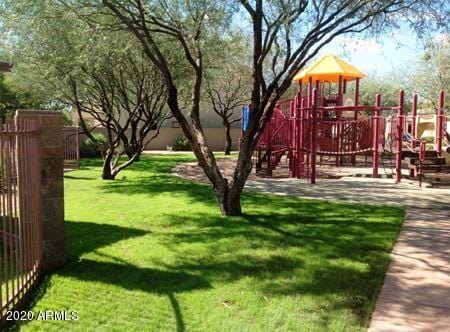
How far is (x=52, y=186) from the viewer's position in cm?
518

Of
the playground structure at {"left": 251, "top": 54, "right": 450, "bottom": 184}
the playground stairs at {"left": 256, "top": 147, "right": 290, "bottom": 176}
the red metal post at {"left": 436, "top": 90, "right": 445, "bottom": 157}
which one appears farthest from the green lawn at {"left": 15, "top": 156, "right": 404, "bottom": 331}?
the red metal post at {"left": 436, "top": 90, "right": 445, "bottom": 157}

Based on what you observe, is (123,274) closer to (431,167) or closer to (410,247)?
(410,247)

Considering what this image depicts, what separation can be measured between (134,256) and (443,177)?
10.3 meters

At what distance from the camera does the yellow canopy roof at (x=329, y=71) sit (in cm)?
1845

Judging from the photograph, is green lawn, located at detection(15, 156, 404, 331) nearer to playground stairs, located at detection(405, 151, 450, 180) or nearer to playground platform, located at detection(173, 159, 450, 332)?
playground platform, located at detection(173, 159, 450, 332)

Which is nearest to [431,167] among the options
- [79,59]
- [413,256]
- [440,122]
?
[440,122]

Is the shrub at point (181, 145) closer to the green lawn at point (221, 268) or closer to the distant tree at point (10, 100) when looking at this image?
the distant tree at point (10, 100)

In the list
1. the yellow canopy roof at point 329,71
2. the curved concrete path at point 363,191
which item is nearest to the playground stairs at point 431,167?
the curved concrete path at point 363,191

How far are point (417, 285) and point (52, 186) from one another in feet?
13.2

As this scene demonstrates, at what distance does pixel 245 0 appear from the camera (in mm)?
7387

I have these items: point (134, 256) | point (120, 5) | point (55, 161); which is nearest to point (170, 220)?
point (134, 256)

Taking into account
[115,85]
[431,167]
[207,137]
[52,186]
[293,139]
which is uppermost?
[115,85]

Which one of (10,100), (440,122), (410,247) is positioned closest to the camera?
(410,247)

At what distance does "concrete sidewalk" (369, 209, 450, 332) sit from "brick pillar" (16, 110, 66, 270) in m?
3.43
